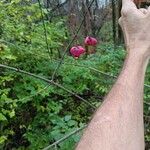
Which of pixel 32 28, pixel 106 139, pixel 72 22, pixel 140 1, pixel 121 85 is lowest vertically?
pixel 72 22

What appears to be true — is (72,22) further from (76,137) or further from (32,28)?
(76,137)

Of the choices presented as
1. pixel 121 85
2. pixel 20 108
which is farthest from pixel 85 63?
pixel 121 85

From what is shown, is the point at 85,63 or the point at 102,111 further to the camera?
the point at 85,63

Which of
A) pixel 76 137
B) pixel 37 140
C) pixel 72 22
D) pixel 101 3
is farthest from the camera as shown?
pixel 101 3

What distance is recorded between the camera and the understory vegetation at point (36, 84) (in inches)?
139

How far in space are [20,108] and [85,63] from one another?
0.65m

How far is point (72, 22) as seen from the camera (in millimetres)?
7820

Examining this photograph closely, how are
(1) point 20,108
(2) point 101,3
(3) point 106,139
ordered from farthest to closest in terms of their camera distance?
(2) point 101,3 < (1) point 20,108 < (3) point 106,139

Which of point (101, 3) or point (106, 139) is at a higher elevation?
point (106, 139)

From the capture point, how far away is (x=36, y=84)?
11.8 ft

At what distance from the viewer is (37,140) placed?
3424 mm

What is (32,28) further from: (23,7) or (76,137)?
(76,137)

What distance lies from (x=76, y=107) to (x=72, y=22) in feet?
12.6

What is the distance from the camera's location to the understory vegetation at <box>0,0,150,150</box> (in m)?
3.52
